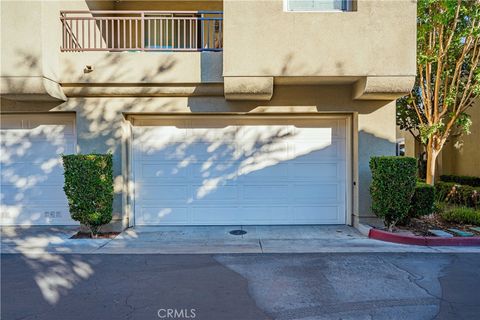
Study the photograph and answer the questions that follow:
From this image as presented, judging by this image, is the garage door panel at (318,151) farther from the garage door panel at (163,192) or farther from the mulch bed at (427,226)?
the garage door panel at (163,192)

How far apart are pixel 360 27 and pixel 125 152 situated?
5976 millimetres

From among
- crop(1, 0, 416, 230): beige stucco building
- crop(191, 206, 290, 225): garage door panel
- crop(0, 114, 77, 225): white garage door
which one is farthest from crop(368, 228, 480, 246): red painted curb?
crop(0, 114, 77, 225): white garage door

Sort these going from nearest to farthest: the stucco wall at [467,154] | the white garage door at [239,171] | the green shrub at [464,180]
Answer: the white garage door at [239,171]
the green shrub at [464,180]
the stucco wall at [467,154]

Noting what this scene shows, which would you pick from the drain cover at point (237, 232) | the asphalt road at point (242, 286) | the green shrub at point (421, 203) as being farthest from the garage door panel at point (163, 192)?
the green shrub at point (421, 203)

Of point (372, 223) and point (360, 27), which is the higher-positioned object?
point (360, 27)

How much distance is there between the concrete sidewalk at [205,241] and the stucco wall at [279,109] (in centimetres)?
89

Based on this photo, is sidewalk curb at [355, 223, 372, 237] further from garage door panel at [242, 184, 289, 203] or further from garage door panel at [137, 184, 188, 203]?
garage door panel at [137, 184, 188, 203]

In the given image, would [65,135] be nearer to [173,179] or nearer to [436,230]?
[173,179]

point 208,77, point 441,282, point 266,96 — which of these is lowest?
point 441,282

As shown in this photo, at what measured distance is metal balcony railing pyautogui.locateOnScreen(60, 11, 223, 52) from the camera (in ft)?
22.3

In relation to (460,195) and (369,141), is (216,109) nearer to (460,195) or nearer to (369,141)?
(369,141)

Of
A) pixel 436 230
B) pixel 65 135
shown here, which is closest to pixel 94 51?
pixel 65 135

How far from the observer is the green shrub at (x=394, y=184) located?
6066mm

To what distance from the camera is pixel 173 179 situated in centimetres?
737
